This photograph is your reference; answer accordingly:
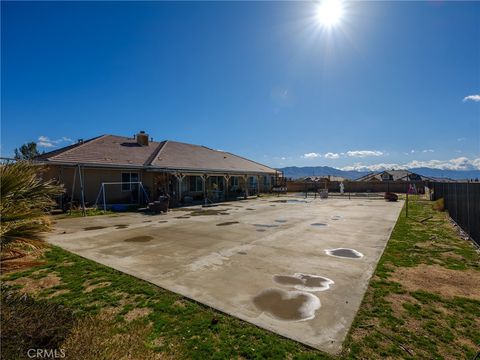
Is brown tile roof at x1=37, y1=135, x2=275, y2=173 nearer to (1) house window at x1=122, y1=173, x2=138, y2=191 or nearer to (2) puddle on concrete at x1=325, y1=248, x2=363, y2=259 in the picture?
(1) house window at x1=122, y1=173, x2=138, y2=191

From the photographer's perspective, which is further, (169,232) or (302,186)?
(302,186)

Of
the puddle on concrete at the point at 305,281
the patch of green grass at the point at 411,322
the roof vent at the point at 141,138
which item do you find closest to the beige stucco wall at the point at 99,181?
the roof vent at the point at 141,138

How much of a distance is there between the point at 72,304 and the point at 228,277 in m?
2.68

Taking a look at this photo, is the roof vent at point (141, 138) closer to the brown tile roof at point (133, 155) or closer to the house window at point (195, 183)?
the brown tile roof at point (133, 155)

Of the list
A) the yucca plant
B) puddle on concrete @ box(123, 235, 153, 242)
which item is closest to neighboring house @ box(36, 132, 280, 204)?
puddle on concrete @ box(123, 235, 153, 242)

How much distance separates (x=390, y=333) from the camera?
3303mm

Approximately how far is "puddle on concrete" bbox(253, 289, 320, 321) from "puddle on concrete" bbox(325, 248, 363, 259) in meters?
2.71

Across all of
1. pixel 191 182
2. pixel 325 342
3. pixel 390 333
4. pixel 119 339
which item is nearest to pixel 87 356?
pixel 119 339

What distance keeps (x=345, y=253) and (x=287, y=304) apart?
3532 millimetres

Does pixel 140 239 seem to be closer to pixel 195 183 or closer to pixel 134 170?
pixel 134 170

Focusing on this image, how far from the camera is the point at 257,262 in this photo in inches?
241

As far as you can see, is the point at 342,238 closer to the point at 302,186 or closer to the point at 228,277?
the point at 228,277
